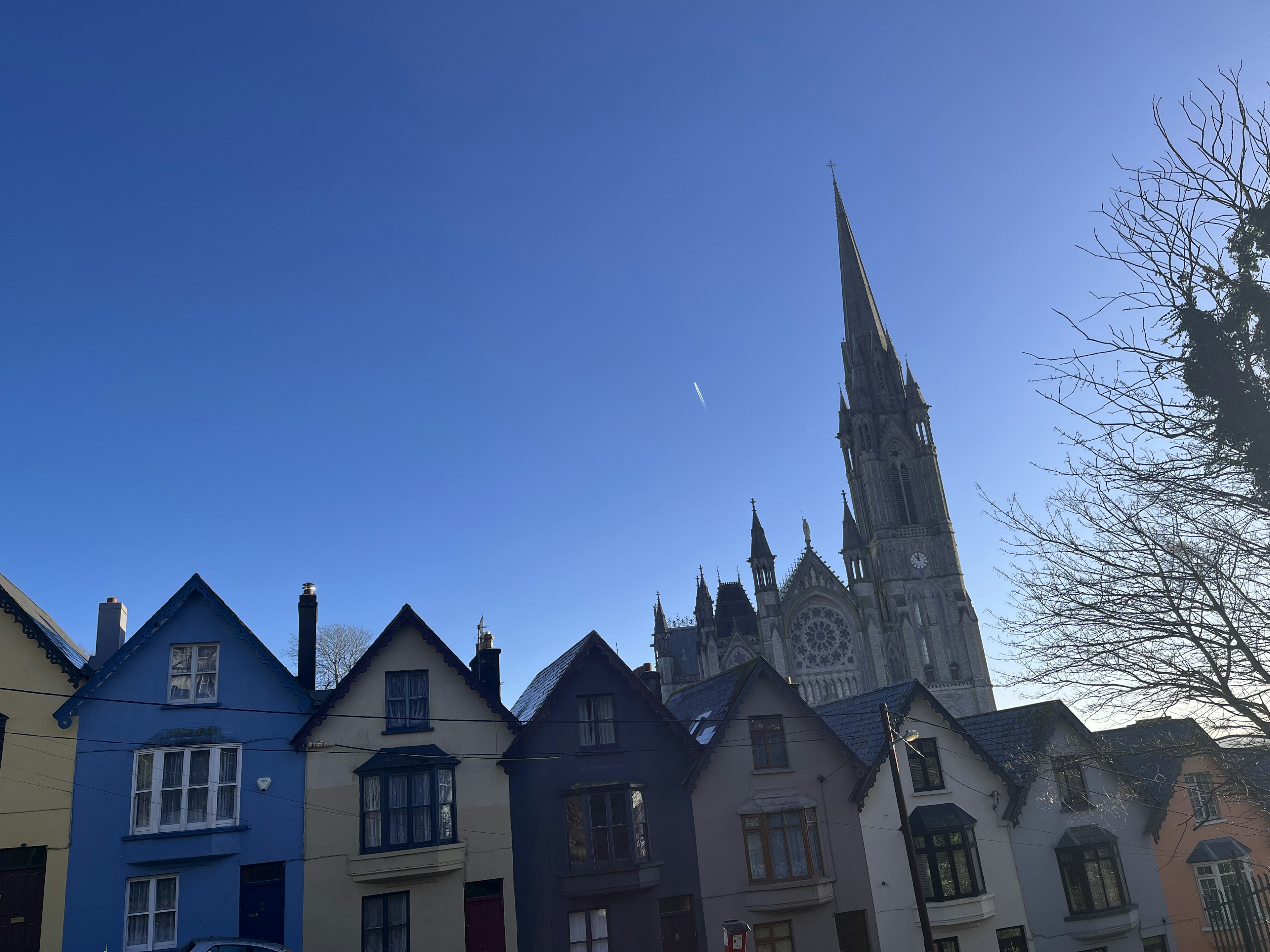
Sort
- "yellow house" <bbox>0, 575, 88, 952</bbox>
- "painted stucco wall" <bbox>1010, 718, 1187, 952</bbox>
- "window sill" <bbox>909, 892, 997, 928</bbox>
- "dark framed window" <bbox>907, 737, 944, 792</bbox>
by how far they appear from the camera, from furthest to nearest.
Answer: "dark framed window" <bbox>907, 737, 944, 792</bbox>
"painted stucco wall" <bbox>1010, 718, 1187, 952</bbox>
"window sill" <bbox>909, 892, 997, 928</bbox>
"yellow house" <bbox>0, 575, 88, 952</bbox>

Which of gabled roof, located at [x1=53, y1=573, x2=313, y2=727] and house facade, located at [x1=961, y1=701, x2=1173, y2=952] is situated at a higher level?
gabled roof, located at [x1=53, y1=573, x2=313, y2=727]

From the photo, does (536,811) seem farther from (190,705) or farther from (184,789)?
(190,705)

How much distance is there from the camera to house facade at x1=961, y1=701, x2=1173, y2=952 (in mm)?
25453

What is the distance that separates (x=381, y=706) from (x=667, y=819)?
8236 millimetres

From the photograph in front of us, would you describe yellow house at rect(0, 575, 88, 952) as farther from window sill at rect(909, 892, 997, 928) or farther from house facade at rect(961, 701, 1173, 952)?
house facade at rect(961, 701, 1173, 952)

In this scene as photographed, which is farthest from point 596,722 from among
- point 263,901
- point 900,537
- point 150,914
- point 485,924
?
point 900,537

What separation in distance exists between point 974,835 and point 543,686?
13.6 meters

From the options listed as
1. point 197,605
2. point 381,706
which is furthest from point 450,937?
point 197,605

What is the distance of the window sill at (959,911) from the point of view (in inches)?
940

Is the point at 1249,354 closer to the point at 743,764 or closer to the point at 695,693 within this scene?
the point at 743,764

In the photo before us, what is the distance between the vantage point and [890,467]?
8506 cm

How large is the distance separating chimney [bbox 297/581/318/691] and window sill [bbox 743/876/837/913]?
1306 cm

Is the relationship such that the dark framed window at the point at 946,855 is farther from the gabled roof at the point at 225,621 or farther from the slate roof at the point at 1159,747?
the gabled roof at the point at 225,621

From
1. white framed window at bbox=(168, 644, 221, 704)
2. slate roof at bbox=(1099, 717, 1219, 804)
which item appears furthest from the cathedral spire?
white framed window at bbox=(168, 644, 221, 704)
